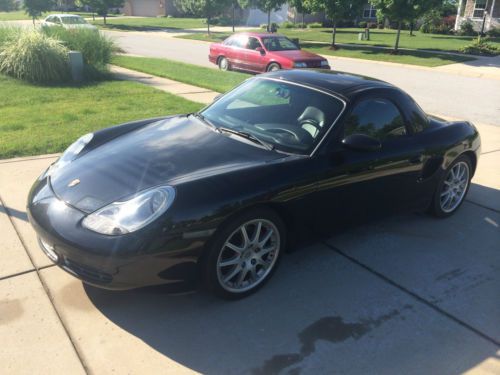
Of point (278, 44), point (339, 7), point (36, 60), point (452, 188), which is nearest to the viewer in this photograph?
point (452, 188)

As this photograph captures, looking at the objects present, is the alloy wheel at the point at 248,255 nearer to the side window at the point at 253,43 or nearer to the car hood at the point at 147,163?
the car hood at the point at 147,163

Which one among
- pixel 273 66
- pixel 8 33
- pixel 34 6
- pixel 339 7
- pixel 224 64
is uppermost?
pixel 339 7

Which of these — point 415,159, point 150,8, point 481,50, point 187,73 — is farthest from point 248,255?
point 150,8

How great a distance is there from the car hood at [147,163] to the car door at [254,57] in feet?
37.1

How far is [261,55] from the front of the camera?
14.8m

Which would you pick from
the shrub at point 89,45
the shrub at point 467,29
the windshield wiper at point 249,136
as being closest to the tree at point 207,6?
the shrub at point 467,29

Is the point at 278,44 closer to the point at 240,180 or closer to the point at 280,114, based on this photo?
the point at 280,114

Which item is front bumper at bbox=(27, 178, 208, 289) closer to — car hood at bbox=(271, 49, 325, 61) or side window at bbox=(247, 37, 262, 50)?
car hood at bbox=(271, 49, 325, 61)

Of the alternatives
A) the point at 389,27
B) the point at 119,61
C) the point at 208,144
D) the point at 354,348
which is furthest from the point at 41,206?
the point at 389,27

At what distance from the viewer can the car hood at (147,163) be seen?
317 cm

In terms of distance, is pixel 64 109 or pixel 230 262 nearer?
pixel 230 262

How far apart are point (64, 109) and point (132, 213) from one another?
6.64 meters

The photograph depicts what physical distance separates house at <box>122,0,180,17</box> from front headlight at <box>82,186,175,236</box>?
6228cm

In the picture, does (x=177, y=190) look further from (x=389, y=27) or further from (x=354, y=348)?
(x=389, y=27)
